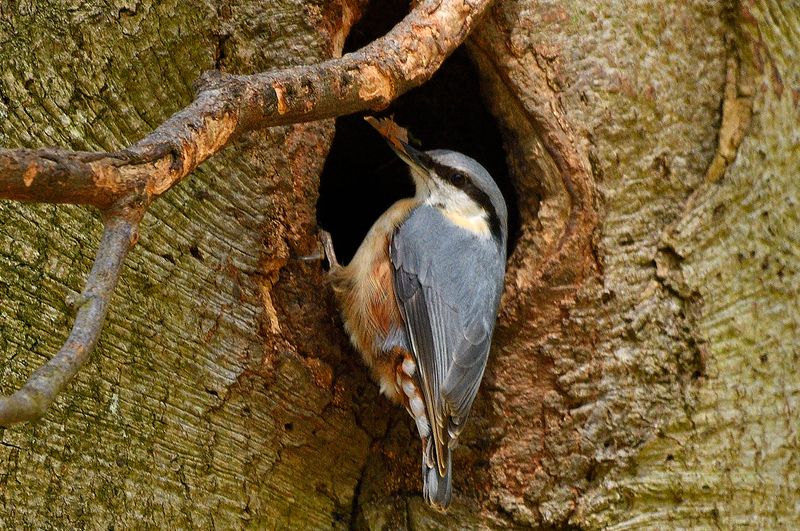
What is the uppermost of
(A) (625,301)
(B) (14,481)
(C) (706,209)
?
(C) (706,209)

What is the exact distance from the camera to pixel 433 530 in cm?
273

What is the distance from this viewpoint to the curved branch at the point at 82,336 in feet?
4.17

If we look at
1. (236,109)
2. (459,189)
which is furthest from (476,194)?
(236,109)

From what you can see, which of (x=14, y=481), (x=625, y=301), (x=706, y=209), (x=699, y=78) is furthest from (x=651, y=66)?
(x=14, y=481)

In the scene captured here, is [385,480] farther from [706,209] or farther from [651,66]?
[651,66]

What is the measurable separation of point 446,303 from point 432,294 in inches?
2.3

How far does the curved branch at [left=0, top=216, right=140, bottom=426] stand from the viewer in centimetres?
127

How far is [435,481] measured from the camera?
259 cm

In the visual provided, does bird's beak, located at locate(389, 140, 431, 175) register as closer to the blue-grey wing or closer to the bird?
the bird

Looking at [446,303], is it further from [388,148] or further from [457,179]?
[388,148]

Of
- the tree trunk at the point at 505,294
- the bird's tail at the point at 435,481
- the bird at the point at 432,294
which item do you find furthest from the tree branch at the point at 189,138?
the bird's tail at the point at 435,481

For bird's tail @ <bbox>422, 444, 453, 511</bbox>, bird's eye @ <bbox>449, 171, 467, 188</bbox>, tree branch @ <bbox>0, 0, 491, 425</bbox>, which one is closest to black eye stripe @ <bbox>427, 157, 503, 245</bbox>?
bird's eye @ <bbox>449, 171, 467, 188</bbox>

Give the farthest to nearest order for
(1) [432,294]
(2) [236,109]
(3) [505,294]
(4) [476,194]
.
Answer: (4) [476,194] < (1) [432,294] < (3) [505,294] < (2) [236,109]

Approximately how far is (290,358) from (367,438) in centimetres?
40
